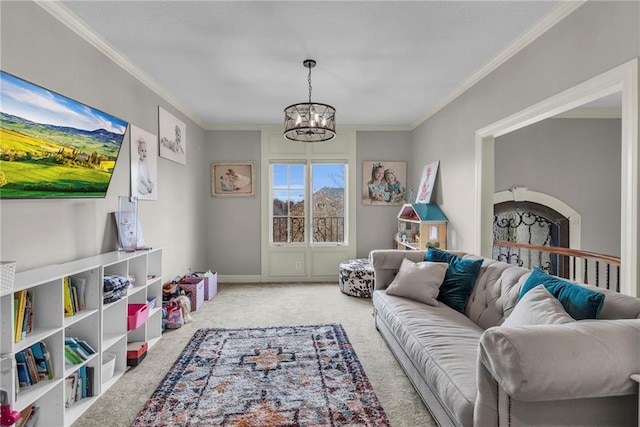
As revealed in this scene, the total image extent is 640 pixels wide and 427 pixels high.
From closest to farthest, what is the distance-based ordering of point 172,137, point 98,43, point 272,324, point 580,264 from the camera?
point 98,43
point 272,324
point 580,264
point 172,137

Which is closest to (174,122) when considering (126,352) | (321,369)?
(126,352)

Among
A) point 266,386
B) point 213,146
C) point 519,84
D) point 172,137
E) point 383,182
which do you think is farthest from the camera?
point 383,182

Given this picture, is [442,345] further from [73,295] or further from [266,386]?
[73,295]

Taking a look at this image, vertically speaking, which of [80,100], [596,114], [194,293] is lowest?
[194,293]

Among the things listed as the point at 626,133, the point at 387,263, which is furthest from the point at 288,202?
the point at 626,133

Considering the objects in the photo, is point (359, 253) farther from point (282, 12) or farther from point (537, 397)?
point (537, 397)

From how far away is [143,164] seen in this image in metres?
3.32

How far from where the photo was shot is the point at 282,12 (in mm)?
2242

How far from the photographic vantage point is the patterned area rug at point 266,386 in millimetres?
1932

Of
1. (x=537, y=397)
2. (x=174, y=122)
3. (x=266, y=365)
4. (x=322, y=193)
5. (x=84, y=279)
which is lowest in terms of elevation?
(x=266, y=365)

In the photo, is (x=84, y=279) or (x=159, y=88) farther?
(x=159, y=88)

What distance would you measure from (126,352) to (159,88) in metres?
2.72

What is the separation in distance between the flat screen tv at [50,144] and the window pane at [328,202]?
3321mm

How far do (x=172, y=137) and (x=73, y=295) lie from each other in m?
2.46
